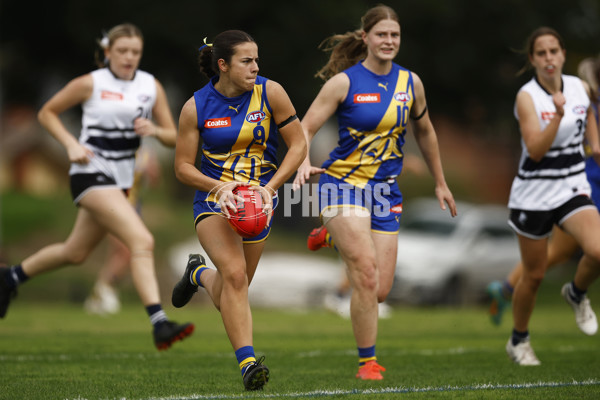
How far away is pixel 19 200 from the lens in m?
24.4

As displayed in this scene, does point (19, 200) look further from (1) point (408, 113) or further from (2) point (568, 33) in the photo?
(1) point (408, 113)

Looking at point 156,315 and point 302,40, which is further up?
point 302,40

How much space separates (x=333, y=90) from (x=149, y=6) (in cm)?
1349

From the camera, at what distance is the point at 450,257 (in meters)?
17.5

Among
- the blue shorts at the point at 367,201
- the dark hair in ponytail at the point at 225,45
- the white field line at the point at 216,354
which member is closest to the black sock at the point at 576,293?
the white field line at the point at 216,354

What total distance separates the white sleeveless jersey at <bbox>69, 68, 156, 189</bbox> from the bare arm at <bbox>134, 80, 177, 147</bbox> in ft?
0.48

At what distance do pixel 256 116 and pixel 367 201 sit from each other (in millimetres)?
1316

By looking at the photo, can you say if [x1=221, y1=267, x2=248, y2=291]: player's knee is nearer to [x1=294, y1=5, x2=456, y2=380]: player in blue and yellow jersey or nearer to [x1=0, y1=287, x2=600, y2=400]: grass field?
[x1=0, y1=287, x2=600, y2=400]: grass field

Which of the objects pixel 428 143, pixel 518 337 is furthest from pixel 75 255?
pixel 518 337

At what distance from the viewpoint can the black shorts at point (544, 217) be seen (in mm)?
7504

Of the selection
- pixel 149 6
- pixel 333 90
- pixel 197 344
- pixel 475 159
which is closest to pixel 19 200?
pixel 149 6

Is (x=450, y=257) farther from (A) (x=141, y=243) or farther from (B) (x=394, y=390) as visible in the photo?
(B) (x=394, y=390)

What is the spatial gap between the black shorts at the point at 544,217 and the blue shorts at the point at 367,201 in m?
1.11

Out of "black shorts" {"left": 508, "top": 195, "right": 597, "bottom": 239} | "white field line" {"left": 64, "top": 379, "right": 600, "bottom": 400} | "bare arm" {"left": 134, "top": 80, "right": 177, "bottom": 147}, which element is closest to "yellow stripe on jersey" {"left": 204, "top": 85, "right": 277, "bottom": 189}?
"white field line" {"left": 64, "top": 379, "right": 600, "bottom": 400}
